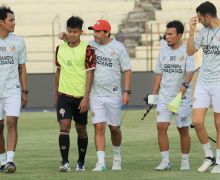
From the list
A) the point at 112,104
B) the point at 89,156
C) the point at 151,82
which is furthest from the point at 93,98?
the point at 151,82

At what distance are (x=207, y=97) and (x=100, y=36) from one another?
176 cm

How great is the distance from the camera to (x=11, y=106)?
12.0 m

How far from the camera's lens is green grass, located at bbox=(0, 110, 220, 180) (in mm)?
11273

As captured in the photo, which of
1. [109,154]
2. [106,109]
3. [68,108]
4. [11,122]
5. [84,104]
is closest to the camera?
[11,122]

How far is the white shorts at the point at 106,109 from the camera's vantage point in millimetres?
12445

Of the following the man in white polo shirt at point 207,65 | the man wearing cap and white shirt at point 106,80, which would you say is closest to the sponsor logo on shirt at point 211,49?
the man in white polo shirt at point 207,65

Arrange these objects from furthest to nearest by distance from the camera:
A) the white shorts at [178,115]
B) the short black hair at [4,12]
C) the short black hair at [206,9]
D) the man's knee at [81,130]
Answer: the man's knee at [81,130] → the white shorts at [178,115] → the short black hair at [4,12] → the short black hair at [206,9]

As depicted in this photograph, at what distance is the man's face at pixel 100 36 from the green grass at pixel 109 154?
1760 mm

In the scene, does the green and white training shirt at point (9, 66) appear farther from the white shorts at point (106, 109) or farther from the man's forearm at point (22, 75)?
the white shorts at point (106, 109)

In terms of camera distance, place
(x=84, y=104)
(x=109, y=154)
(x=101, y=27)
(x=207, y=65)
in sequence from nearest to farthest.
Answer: (x=207, y=65) < (x=84, y=104) < (x=101, y=27) < (x=109, y=154)

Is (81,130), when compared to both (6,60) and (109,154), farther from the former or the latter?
(109,154)

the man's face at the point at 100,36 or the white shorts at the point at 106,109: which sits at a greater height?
the man's face at the point at 100,36

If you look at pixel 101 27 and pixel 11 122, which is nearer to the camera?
pixel 11 122

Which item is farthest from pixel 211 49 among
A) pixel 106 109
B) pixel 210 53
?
pixel 106 109
